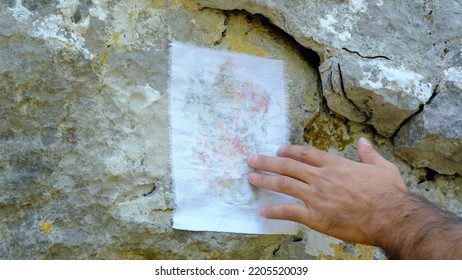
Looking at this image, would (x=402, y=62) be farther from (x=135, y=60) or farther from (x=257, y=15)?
(x=135, y=60)

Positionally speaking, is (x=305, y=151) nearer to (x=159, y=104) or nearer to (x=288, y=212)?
(x=288, y=212)

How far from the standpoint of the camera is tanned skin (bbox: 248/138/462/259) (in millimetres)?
1106

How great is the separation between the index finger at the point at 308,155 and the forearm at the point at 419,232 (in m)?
0.17

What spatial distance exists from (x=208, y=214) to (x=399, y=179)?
413 millimetres

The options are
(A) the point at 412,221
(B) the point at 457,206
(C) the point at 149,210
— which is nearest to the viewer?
(A) the point at 412,221

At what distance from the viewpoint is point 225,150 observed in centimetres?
133

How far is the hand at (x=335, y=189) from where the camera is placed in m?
1.21

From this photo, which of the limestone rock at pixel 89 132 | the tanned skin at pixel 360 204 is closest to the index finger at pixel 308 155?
the tanned skin at pixel 360 204

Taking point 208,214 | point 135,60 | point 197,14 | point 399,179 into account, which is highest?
point 197,14

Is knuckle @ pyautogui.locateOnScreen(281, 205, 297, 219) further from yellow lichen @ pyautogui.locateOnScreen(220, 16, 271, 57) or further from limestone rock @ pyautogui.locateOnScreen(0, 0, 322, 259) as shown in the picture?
yellow lichen @ pyautogui.locateOnScreen(220, 16, 271, 57)

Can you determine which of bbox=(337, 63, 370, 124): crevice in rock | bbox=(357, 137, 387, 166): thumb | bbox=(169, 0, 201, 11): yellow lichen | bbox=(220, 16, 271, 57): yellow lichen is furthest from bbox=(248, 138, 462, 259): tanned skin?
bbox=(169, 0, 201, 11): yellow lichen

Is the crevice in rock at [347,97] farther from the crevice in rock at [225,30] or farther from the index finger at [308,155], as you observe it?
the crevice in rock at [225,30]

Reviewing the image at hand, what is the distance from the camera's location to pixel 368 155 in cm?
133

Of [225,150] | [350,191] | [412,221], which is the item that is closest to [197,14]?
[225,150]
